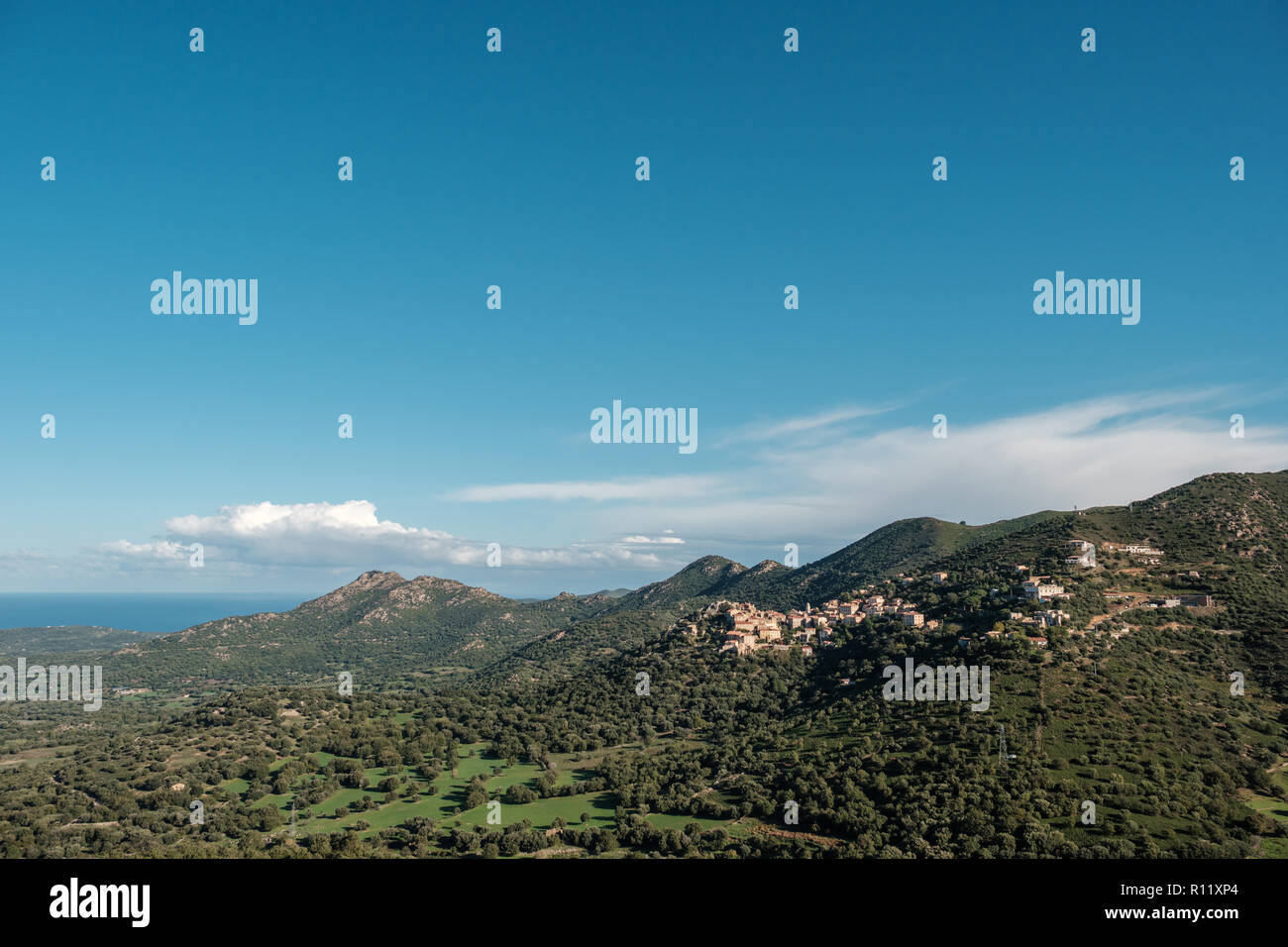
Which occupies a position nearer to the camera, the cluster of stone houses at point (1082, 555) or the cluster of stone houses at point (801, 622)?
the cluster of stone houses at point (1082, 555)

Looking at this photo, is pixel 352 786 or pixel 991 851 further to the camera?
pixel 352 786

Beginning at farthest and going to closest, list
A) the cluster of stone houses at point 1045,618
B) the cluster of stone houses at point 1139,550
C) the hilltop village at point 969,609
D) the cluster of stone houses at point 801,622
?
the cluster of stone houses at point 801,622
the cluster of stone houses at point 1139,550
the hilltop village at point 969,609
the cluster of stone houses at point 1045,618

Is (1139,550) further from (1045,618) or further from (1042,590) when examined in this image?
(1045,618)

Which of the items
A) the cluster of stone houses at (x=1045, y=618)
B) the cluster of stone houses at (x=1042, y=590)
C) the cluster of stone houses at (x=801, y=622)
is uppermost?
the cluster of stone houses at (x=1042, y=590)

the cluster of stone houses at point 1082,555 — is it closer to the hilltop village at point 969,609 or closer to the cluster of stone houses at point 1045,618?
the hilltop village at point 969,609

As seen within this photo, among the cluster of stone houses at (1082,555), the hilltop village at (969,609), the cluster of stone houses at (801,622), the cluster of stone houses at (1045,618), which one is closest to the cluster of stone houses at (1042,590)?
the hilltop village at (969,609)

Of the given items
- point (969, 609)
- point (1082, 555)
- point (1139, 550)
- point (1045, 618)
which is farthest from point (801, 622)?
point (1139, 550)

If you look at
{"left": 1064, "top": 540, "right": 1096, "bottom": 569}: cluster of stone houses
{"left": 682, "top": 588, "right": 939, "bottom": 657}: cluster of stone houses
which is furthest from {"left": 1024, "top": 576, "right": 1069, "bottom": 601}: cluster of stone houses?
{"left": 682, "top": 588, "right": 939, "bottom": 657}: cluster of stone houses
